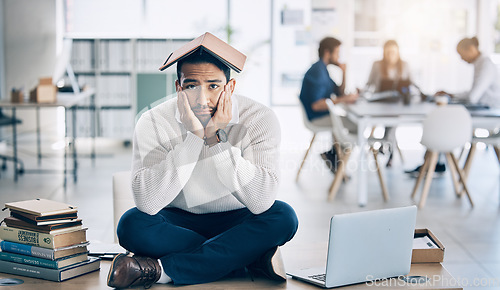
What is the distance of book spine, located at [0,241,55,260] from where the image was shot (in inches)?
82.3

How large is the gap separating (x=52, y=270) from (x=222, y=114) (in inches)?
29.7

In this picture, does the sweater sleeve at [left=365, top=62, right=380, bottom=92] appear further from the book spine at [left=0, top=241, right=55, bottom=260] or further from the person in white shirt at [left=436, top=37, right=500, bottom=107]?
the book spine at [left=0, top=241, right=55, bottom=260]

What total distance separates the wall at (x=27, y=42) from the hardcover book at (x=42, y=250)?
5.82 meters

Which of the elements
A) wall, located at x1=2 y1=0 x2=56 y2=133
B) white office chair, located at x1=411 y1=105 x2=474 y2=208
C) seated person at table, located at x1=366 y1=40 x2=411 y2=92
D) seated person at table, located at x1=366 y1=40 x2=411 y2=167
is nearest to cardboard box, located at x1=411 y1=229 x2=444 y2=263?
white office chair, located at x1=411 y1=105 x2=474 y2=208

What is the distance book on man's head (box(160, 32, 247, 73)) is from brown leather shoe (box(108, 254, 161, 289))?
0.63 m

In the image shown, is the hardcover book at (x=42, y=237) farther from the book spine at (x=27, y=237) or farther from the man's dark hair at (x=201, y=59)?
the man's dark hair at (x=201, y=59)

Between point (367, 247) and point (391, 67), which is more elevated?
point (391, 67)

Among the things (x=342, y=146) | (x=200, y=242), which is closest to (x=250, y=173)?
(x=200, y=242)

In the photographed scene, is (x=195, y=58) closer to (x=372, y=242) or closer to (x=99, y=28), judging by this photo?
(x=372, y=242)

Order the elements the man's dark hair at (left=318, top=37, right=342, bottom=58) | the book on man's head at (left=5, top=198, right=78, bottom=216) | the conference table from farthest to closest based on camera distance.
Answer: the man's dark hair at (left=318, top=37, right=342, bottom=58)
the conference table
the book on man's head at (left=5, top=198, right=78, bottom=216)

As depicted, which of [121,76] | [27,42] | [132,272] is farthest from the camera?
[27,42]

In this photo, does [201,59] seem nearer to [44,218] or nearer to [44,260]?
[44,218]

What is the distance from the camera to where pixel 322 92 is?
5.36 meters

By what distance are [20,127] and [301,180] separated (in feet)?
13.0
